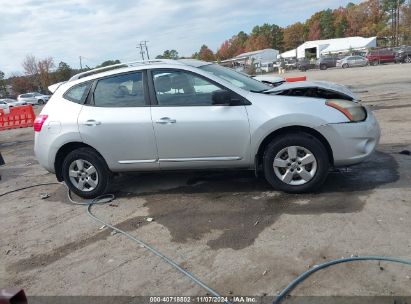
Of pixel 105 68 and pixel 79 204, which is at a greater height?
pixel 105 68

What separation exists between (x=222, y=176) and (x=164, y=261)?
2.52 meters

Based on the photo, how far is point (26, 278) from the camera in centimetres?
409

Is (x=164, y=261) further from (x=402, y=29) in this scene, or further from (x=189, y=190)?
(x=402, y=29)

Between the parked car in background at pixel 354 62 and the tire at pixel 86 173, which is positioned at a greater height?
the tire at pixel 86 173

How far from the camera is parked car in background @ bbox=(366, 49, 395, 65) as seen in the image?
50006 millimetres

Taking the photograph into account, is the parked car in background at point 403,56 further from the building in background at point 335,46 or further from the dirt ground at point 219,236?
the dirt ground at point 219,236

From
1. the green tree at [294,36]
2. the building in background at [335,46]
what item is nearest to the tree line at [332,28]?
the green tree at [294,36]

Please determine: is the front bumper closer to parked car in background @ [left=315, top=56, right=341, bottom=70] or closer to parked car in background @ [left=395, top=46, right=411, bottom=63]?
parked car in background @ [left=395, top=46, right=411, bottom=63]

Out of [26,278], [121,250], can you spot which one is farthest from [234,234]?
[26,278]

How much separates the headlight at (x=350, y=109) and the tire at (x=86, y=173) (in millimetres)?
3089

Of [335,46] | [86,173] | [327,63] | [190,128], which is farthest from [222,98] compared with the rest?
[335,46]

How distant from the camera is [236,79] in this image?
5.78 meters

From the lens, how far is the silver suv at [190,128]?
512cm

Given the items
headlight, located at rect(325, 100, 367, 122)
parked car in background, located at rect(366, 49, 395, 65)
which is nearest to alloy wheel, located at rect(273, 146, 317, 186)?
headlight, located at rect(325, 100, 367, 122)
